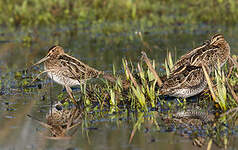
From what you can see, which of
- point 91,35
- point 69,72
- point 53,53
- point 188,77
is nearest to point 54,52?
point 53,53

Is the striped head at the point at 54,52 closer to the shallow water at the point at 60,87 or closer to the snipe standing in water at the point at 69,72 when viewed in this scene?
the snipe standing in water at the point at 69,72

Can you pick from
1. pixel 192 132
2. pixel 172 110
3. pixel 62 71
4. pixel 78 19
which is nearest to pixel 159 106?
pixel 172 110

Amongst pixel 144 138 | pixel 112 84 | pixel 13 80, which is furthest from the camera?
pixel 13 80

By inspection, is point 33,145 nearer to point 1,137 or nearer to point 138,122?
point 1,137

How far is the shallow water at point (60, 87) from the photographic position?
5.98 meters

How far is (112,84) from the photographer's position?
8.59 m

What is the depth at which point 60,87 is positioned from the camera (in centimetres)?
955

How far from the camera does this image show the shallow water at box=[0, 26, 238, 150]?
5.98m

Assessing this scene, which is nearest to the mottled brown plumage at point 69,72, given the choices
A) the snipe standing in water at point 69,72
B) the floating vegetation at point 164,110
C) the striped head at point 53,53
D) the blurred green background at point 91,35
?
the snipe standing in water at point 69,72

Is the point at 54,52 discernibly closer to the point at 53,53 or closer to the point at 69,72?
the point at 53,53

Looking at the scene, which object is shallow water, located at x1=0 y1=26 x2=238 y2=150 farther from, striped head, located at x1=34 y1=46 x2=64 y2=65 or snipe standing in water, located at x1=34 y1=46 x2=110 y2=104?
striped head, located at x1=34 y1=46 x2=64 y2=65

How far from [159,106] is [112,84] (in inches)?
52.4

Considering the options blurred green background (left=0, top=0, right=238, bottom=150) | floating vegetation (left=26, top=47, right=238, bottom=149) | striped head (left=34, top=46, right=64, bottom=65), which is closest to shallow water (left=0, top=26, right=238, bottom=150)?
blurred green background (left=0, top=0, right=238, bottom=150)

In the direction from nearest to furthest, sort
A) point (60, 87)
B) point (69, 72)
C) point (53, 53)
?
point (69, 72)
point (53, 53)
point (60, 87)
